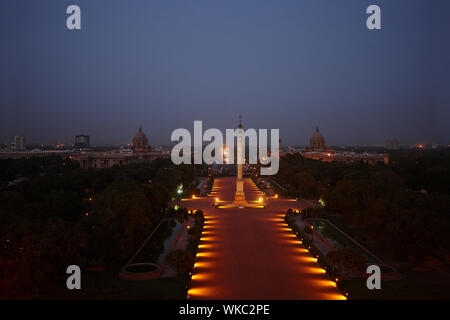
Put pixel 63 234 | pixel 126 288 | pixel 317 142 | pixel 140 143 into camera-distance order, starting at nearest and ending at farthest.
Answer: pixel 126 288
pixel 63 234
pixel 140 143
pixel 317 142

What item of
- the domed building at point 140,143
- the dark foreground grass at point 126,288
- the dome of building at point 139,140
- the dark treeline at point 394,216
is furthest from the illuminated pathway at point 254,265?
the dome of building at point 139,140

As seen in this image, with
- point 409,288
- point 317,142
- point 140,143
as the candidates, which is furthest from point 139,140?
point 409,288

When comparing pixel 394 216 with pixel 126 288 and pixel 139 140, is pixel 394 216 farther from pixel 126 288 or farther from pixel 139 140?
pixel 139 140

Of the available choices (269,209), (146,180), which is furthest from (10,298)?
(146,180)

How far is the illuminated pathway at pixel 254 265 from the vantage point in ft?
57.6

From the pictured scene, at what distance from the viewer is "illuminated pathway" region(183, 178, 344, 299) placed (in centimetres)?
1756

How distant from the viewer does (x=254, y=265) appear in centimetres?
2142

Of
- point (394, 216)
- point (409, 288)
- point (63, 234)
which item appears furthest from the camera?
point (394, 216)

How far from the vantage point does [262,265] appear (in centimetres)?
2145

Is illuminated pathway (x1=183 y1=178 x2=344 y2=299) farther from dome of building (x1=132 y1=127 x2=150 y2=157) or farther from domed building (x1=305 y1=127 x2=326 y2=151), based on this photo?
domed building (x1=305 y1=127 x2=326 y2=151)
